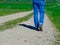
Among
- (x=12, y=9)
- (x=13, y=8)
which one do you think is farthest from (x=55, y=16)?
(x=13, y=8)

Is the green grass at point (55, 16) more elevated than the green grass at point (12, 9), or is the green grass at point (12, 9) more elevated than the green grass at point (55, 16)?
the green grass at point (55, 16)

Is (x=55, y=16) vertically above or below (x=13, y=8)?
above

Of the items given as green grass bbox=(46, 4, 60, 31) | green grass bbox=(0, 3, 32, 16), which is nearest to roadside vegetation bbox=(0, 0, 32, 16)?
green grass bbox=(0, 3, 32, 16)

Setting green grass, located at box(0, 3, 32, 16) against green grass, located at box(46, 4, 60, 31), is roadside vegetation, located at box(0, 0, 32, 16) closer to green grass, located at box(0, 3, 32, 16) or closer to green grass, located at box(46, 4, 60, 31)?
green grass, located at box(0, 3, 32, 16)

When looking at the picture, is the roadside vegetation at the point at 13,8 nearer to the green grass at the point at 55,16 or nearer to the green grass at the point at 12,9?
the green grass at the point at 12,9

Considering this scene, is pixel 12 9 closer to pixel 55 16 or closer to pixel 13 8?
pixel 13 8

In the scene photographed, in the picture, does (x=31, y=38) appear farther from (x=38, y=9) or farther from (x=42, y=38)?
(x=38, y=9)

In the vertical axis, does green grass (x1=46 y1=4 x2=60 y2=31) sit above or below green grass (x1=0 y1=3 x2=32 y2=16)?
above

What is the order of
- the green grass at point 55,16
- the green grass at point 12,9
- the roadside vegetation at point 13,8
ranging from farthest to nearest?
the roadside vegetation at point 13,8
the green grass at point 12,9
the green grass at point 55,16

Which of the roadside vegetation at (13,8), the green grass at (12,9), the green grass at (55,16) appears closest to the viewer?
the green grass at (55,16)

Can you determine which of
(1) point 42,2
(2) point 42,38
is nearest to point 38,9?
(1) point 42,2

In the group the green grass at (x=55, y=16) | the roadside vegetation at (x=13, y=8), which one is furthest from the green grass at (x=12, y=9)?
the green grass at (x=55, y=16)

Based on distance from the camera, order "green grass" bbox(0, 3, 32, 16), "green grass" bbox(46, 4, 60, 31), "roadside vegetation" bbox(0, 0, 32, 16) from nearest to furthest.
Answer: "green grass" bbox(46, 4, 60, 31) < "green grass" bbox(0, 3, 32, 16) < "roadside vegetation" bbox(0, 0, 32, 16)

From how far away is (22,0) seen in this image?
5916cm
